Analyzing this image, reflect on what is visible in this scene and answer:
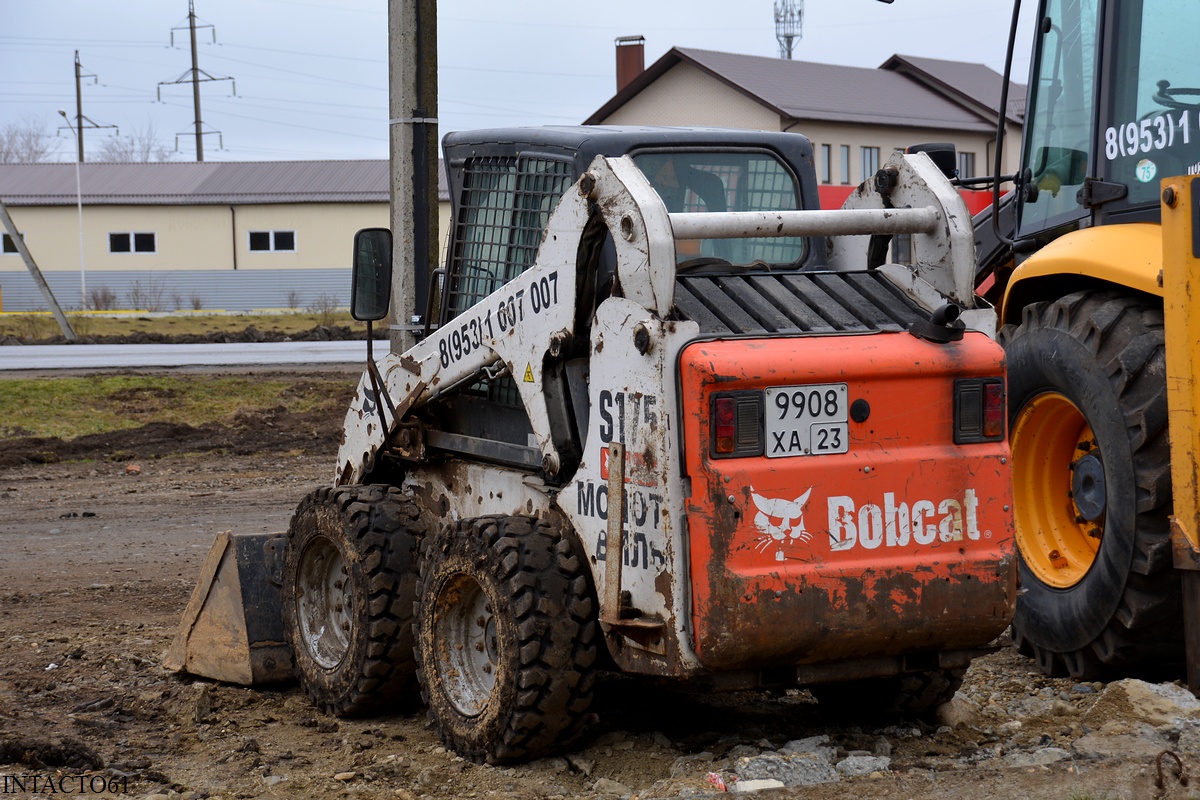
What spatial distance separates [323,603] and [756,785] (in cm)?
252

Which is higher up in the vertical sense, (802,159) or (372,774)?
(802,159)

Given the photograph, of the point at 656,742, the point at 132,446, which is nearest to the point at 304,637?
the point at 656,742

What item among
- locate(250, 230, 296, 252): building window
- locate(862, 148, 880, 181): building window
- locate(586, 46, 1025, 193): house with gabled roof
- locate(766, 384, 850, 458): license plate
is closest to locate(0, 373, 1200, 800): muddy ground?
locate(766, 384, 850, 458): license plate

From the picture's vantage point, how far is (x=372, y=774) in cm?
500

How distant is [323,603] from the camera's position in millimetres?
6230

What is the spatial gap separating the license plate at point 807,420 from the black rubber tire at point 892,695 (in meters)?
1.06

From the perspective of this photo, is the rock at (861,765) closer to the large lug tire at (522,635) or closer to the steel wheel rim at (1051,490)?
the large lug tire at (522,635)

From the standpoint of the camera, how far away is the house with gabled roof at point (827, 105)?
4328 cm

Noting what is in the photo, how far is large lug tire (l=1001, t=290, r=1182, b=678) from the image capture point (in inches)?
207

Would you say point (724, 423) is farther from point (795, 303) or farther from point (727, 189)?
point (727, 189)

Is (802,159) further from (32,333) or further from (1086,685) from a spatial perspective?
(32,333)

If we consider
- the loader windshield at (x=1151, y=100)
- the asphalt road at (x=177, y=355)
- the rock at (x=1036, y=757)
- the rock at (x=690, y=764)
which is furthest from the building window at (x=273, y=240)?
the rock at (x=1036, y=757)

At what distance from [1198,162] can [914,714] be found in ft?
7.67

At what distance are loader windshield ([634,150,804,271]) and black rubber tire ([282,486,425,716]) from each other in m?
1.64
